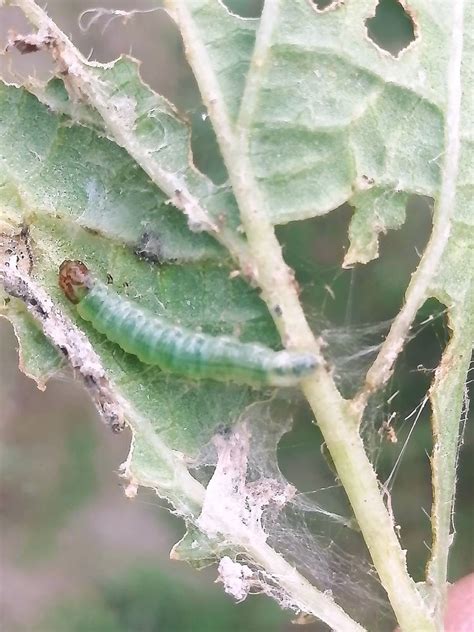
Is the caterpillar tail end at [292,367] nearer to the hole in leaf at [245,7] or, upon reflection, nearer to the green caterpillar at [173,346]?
the green caterpillar at [173,346]

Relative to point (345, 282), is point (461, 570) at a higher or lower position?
lower

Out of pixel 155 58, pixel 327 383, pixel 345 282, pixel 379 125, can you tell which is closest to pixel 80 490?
pixel 345 282

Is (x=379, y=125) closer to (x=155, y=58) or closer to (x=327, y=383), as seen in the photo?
(x=327, y=383)

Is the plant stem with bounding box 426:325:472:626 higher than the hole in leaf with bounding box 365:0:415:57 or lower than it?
lower

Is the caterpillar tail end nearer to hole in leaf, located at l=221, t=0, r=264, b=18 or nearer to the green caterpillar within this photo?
the green caterpillar

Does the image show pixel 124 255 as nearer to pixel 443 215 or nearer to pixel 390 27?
pixel 443 215

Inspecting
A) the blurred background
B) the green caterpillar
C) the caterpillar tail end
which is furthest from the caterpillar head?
the blurred background

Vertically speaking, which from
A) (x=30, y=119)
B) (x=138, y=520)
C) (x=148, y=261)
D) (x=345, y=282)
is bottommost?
(x=148, y=261)
